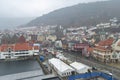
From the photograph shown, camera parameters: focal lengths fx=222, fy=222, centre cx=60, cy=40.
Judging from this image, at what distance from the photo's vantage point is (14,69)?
15.8m

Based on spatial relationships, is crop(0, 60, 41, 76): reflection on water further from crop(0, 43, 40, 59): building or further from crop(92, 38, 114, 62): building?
crop(92, 38, 114, 62): building

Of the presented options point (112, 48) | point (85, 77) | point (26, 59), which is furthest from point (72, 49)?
point (85, 77)

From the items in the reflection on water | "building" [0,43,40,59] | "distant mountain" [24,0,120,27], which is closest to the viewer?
the reflection on water

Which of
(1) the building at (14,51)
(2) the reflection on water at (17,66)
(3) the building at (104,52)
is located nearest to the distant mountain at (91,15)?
(1) the building at (14,51)

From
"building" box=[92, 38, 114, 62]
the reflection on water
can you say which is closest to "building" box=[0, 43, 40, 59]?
the reflection on water

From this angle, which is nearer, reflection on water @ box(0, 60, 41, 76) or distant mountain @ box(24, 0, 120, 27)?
reflection on water @ box(0, 60, 41, 76)

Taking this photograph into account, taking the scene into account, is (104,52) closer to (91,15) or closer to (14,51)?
(14,51)

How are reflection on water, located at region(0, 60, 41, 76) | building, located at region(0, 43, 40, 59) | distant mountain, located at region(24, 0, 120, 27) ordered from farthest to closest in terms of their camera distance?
1. distant mountain, located at region(24, 0, 120, 27)
2. building, located at region(0, 43, 40, 59)
3. reflection on water, located at region(0, 60, 41, 76)

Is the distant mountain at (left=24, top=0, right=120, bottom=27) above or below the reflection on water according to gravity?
above

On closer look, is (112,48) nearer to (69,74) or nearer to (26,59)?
(69,74)

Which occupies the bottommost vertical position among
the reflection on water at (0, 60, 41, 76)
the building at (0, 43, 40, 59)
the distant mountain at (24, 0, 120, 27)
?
the reflection on water at (0, 60, 41, 76)

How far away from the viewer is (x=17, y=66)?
1673cm

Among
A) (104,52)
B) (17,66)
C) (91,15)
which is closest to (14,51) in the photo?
(17,66)

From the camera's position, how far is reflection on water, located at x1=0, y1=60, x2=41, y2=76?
15.3 metres
